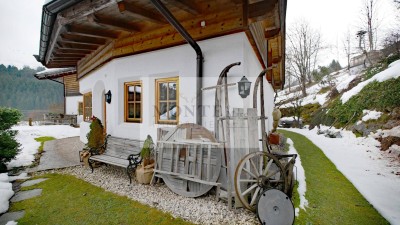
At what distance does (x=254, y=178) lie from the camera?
332 cm

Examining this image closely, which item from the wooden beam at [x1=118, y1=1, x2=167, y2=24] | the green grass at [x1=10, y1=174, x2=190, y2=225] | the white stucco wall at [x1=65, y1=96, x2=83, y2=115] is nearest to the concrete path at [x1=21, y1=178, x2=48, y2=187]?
the green grass at [x1=10, y1=174, x2=190, y2=225]

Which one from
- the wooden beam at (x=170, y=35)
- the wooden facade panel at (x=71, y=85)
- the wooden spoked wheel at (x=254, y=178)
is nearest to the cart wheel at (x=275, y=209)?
the wooden spoked wheel at (x=254, y=178)

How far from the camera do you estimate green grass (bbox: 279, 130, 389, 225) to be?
9.79 ft

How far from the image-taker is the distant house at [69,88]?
14.6 m

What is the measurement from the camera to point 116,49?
5.51m

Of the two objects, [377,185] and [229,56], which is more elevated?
[229,56]

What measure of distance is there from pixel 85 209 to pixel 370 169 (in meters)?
6.62

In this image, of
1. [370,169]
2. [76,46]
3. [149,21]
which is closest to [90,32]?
[149,21]

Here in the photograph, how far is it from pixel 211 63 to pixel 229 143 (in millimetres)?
1638

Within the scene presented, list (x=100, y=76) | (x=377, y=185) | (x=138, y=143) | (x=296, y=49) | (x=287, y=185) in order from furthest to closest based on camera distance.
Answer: (x=296, y=49)
(x=100, y=76)
(x=138, y=143)
(x=377, y=185)
(x=287, y=185)

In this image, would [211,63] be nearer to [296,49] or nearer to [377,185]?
[377,185]

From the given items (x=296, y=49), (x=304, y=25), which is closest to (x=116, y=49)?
(x=296, y=49)

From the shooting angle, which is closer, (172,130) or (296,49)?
(172,130)

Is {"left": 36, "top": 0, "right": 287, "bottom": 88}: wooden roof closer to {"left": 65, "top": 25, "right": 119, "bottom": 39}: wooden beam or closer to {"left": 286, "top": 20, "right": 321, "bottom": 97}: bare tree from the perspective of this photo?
{"left": 65, "top": 25, "right": 119, "bottom": 39}: wooden beam
